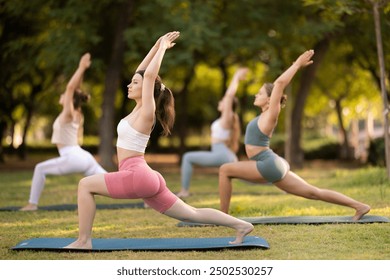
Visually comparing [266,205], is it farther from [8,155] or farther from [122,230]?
[8,155]

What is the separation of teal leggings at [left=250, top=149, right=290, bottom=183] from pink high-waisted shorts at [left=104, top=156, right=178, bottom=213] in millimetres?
1905

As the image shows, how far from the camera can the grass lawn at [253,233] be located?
23.0 ft

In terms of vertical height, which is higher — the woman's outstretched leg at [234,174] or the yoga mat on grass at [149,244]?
the woman's outstretched leg at [234,174]

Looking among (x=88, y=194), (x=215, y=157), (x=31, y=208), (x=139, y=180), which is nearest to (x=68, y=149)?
(x=31, y=208)

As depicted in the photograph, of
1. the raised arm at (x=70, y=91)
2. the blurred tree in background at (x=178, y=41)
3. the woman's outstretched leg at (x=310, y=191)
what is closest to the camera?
the woman's outstretched leg at (x=310, y=191)

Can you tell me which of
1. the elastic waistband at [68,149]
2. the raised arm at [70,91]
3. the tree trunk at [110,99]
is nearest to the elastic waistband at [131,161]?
the raised arm at [70,91]

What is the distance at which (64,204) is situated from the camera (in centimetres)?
1218

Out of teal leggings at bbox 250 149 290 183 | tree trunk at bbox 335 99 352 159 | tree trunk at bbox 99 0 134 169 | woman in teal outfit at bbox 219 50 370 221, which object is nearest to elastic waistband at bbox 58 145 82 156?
woman in teal outfit at bbox 219 50 370 221

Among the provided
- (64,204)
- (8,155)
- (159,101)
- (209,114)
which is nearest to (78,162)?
(64,204)

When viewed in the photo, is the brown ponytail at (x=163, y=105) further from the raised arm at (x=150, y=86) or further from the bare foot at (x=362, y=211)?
the bare foot at (x=362, y=211)

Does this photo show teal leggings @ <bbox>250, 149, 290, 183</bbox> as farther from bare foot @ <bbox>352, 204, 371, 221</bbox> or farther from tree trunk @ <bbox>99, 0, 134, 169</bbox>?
tree trunk @ <bbox>99, 0, 134, 169</bbox>

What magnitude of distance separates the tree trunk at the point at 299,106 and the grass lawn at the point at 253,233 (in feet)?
26.6

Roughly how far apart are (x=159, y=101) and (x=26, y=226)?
312 cm

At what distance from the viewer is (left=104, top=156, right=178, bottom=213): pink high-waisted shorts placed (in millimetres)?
7016
